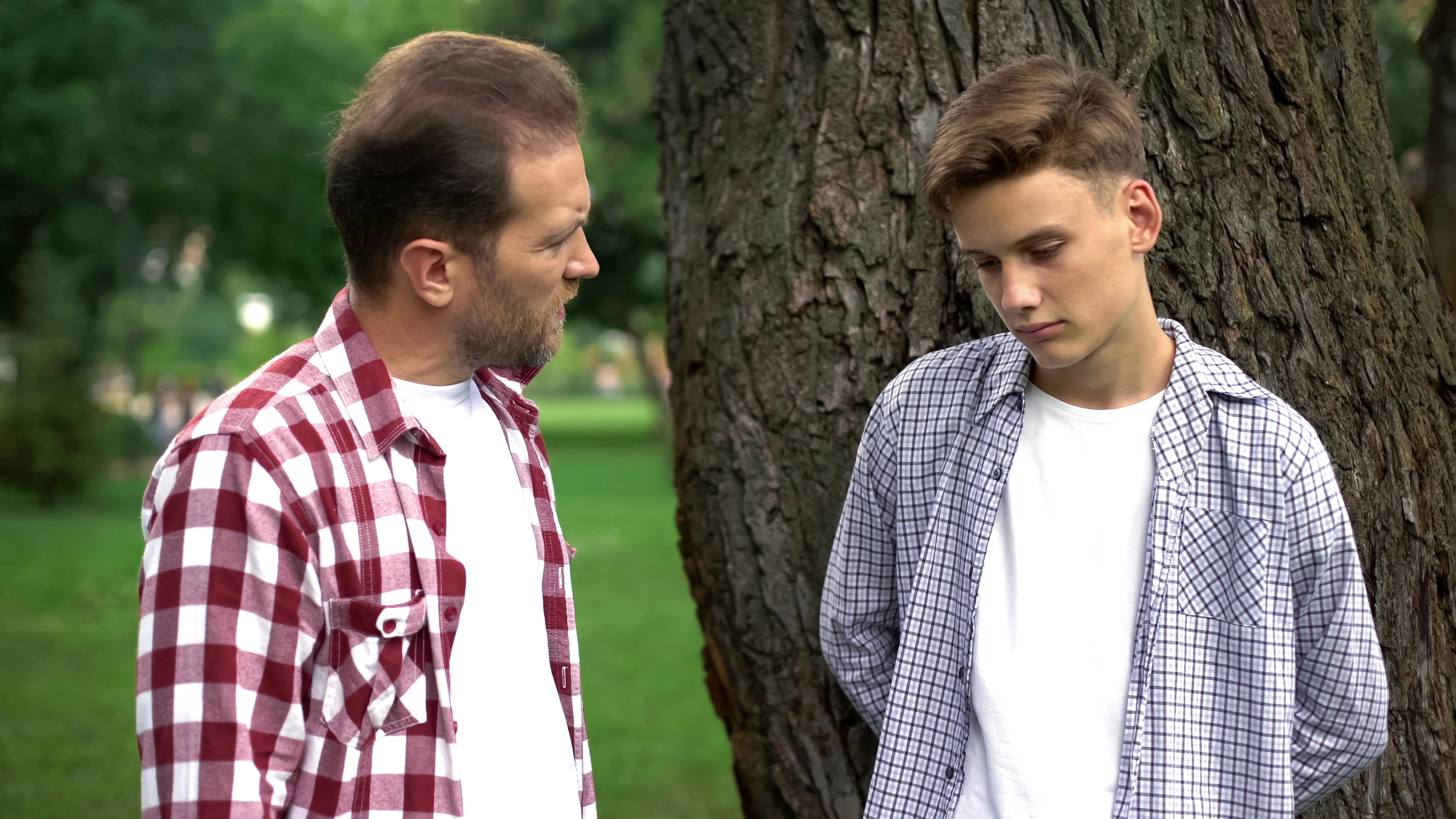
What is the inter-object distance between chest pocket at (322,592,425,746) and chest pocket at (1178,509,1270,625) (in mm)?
1324

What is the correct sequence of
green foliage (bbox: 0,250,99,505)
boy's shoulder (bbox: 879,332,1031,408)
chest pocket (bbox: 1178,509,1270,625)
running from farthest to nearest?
green foliage (bbox: 0,250,99,505)
boy's shoulder (bbox: 879,332,1031,408)
chest pocket (bbox: 1178,509,1270,625)

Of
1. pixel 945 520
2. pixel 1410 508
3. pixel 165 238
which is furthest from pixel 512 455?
pixel 165 238

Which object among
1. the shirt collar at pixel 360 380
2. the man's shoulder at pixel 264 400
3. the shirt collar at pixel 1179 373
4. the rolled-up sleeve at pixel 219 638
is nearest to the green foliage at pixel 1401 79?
the shirt collar at pixel 1179 373

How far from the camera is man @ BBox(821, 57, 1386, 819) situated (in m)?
1.99

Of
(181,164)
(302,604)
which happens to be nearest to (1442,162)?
(302,604)

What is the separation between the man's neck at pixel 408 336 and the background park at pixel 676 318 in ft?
1.00

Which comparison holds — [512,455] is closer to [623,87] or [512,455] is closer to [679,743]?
[679,743]

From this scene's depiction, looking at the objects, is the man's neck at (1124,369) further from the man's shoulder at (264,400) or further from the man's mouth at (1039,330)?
the man's shoulder at (264,400)

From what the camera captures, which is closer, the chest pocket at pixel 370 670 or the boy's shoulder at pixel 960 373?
the chest pocket at pixel 370 670

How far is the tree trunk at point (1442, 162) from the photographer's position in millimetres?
5188

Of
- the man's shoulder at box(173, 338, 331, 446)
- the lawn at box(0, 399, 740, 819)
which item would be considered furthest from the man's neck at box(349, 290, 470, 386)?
the lawn at box(0, 399, 740, 819)

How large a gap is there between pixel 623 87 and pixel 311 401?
23641 mm

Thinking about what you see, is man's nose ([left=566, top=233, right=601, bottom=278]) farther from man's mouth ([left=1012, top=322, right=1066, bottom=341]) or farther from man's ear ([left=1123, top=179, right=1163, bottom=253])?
man's ear ([left=1123, top=179, right=1163, bottom=253])

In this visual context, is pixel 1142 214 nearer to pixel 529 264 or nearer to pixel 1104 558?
pixel 1104 558
